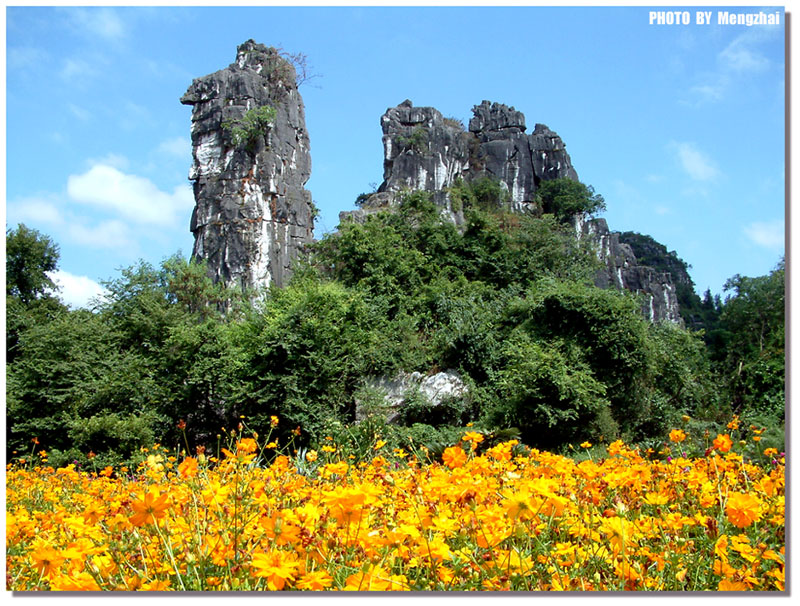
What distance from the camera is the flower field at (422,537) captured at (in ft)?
4.60

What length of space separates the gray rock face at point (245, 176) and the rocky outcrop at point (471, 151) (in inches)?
290

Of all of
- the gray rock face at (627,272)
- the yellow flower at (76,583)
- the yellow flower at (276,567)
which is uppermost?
the gray rock face at (627,272)

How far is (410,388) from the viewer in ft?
44.5

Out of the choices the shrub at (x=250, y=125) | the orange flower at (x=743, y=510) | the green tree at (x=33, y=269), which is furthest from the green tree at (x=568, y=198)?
the orange flower at (x=743, y=510)

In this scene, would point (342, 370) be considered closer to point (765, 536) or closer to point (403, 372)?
point (403, 372)

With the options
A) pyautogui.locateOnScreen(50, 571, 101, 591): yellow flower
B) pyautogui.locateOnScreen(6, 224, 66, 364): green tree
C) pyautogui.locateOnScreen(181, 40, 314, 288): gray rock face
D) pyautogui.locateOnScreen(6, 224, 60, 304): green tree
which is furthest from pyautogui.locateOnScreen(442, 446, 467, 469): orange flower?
pyautogui.locateOnScreen(181, 40, 314, 288): gray rock face

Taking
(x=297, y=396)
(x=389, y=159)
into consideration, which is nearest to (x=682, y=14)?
(x=297, y=396)

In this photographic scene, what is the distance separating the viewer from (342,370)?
13531mm

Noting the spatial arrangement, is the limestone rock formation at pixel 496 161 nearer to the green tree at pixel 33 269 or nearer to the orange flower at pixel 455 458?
the green tree at pixel 33 269

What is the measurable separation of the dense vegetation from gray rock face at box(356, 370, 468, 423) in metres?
0.21

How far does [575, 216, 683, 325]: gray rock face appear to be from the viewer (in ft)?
93.1

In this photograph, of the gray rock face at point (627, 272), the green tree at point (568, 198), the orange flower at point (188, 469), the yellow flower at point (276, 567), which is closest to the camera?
the yellow flower at point (276, 567)

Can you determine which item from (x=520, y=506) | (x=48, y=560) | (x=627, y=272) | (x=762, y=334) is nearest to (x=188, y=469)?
(x=48, y=560)

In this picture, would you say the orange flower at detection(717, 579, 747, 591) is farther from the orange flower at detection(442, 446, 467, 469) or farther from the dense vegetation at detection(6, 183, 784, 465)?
the dense vegetation at detection(6, 183, 784, 465)
